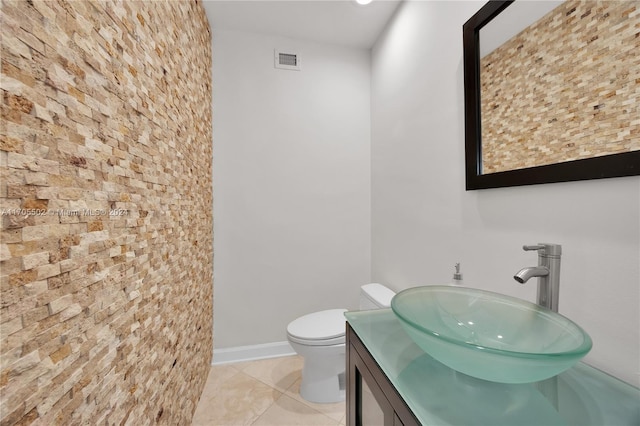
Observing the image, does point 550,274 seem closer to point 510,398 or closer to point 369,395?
point 510,398

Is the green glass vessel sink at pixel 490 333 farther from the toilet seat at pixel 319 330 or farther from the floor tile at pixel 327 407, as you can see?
the floor tile at pixel 327 407

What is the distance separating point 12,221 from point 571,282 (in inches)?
53.9

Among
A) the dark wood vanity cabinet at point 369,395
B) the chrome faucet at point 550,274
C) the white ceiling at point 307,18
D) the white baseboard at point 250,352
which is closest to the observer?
the dark wood vanity cabinet at point 369,395

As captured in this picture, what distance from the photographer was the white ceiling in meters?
1.83

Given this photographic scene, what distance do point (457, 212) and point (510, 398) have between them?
0.84 m

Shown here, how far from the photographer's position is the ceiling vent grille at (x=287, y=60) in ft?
7.13

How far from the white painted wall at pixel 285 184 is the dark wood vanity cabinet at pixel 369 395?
1.22 metres

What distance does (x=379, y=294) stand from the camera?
179cm

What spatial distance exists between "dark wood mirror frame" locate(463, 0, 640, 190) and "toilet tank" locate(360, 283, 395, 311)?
85cm

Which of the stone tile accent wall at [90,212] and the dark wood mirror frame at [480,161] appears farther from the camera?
the dark wood mirror frame at [480,161]

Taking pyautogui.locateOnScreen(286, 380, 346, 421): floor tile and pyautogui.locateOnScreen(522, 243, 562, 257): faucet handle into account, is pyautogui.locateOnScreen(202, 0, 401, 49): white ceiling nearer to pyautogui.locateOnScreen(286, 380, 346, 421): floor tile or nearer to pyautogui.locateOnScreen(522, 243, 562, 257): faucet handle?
pyautogui.locateOnScreen(522, 243, 562, 257): faucet handle

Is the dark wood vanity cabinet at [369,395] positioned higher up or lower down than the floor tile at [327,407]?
higher up

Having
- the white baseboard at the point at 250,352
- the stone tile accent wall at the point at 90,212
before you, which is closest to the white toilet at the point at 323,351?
the white baseboard at the point at 250,352

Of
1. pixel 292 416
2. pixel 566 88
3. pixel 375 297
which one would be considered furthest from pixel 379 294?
pixel 566 88
